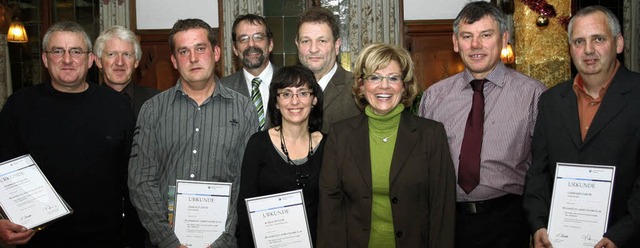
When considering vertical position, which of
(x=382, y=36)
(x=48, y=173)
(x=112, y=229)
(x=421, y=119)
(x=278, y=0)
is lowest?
(x=112, y=229)

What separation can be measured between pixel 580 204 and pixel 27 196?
2590 mm

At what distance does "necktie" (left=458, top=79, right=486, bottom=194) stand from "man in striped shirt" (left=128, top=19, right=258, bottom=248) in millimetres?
1081

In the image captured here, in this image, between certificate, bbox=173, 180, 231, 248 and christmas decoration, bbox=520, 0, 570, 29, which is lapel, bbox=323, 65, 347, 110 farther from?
christmas decoration, bbox=520, 0, 570, 29

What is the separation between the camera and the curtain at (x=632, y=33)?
25.3ft

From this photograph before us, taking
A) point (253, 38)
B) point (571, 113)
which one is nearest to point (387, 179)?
point (571, 113)

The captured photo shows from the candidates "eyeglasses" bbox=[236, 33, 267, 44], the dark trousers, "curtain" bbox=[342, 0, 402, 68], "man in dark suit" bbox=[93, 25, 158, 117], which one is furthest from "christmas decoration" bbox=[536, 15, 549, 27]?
"man in dark suit" bbox=[93, 25, 158, 117]

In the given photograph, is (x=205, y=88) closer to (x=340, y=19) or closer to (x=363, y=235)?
(x=363, y=235)

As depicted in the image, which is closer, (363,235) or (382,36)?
(363,235)

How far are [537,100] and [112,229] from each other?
2352 mm

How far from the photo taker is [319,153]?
9.05 ft

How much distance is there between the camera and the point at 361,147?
2648 mm

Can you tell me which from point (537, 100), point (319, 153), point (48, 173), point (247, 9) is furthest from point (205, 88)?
point (247, 9)

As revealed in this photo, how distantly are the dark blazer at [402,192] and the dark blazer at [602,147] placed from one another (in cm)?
45

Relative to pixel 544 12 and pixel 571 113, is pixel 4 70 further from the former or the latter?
pixel 571 113
